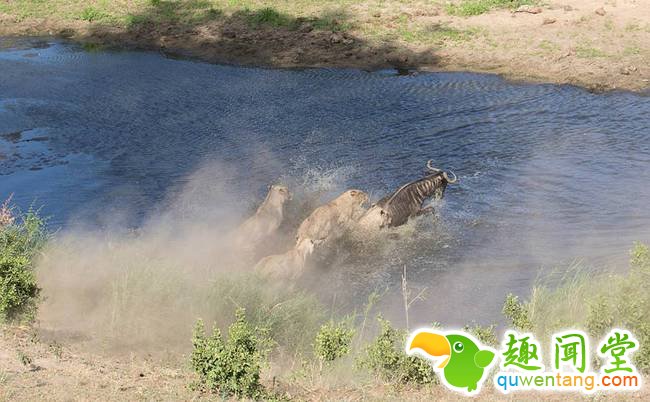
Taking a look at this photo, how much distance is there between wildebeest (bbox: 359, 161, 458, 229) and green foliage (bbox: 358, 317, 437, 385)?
527cm

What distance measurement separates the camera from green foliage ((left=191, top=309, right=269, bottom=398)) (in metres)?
8.67

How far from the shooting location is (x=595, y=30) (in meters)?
25.4

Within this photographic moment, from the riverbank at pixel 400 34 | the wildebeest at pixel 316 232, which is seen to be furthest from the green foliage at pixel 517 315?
the riverbank at pixel 400 34

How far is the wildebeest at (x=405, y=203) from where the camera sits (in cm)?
1449

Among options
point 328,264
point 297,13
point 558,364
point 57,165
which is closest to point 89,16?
point 297,13

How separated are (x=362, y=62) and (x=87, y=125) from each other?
8.71 meters

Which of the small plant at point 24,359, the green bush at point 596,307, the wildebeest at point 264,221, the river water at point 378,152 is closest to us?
the small plant at point 24,359

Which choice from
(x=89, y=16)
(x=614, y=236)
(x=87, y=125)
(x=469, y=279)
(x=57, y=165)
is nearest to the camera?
(x=469, y=279)

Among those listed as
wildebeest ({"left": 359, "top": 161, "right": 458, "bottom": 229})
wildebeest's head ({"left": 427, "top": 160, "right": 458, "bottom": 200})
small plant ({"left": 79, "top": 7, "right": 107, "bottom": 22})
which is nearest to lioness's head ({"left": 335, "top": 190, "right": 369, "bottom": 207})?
wildebeest ({"left": 359, "top": 161, "right": 458, "bottom": 229})

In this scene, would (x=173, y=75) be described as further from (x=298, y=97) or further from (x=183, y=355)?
(x=183, y=355)

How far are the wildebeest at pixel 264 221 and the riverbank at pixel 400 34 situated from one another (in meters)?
11.0

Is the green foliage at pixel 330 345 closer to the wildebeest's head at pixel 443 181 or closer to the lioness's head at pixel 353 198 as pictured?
the lioness's head at pixel 353 198

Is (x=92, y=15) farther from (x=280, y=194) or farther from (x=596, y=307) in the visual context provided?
(x=596, y=307)

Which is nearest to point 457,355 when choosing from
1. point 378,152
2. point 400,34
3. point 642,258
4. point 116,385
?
point 642,258
